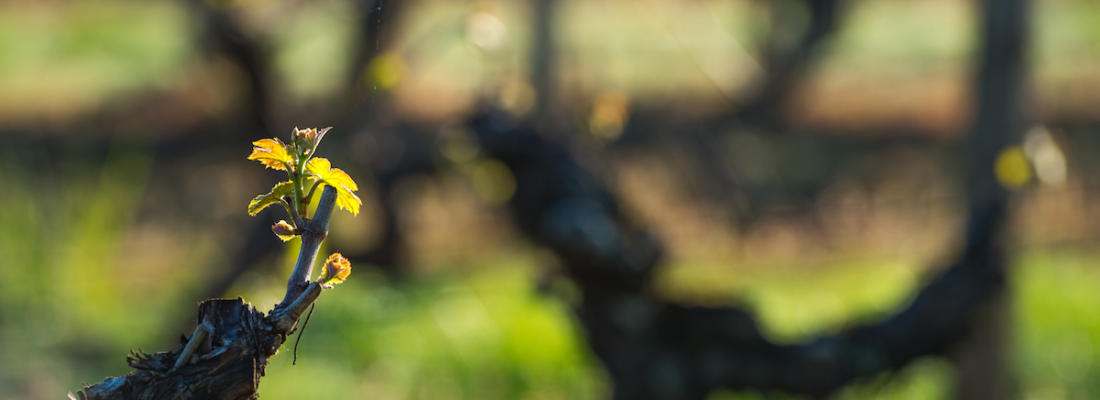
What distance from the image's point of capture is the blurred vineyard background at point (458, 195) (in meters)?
1.97

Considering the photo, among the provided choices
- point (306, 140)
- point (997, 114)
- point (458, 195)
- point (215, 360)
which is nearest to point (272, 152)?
point (306, 140)

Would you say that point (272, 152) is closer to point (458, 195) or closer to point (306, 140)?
point (306, 140)

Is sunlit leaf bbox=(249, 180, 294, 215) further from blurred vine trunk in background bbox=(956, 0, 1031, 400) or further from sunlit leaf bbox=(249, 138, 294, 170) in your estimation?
blurred vine trunk in background bbox=(956, 0, 1031, 400)

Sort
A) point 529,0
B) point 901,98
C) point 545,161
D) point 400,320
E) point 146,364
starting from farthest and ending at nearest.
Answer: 1. point 901,98
2. point 529,0
3. point 400,320
4. point 545,161
5. point 146,364

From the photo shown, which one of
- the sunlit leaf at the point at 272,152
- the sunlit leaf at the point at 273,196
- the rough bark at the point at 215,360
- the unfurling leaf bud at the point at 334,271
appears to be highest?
the sunlit leaf at the point at 272,152

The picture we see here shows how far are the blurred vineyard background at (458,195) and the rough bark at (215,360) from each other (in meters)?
0.71

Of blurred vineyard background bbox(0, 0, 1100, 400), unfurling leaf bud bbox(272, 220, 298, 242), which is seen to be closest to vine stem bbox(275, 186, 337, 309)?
unfurling leaf bud bbox(272, 220, 298, 242)

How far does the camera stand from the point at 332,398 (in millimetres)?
2098

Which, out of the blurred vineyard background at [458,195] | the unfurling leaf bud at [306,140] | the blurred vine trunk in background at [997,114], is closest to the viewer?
the unfurling leaf bud at [306,140]

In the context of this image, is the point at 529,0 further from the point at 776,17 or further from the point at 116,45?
the point at 116,45

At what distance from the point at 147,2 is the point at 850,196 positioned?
13.9ft

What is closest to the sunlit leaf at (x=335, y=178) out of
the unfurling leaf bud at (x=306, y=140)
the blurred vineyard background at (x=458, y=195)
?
the unfurling leaf bud at (x=306, y=140)

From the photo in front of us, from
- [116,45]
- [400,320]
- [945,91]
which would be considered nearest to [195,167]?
[400,320]

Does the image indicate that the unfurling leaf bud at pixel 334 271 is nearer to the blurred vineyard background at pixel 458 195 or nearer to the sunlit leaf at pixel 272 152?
the sunlit leaf at pixel 272 152
